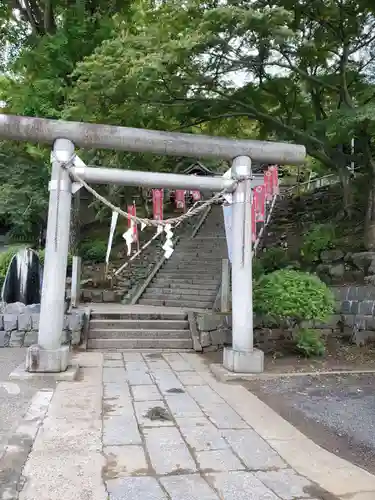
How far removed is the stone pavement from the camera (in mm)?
3205

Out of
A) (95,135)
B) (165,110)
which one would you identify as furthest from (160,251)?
(95,135)

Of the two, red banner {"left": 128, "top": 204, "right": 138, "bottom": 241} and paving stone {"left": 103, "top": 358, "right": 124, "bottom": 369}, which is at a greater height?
red banner {"left": 128, "top": 204, "right": 138, "bottom": 241}

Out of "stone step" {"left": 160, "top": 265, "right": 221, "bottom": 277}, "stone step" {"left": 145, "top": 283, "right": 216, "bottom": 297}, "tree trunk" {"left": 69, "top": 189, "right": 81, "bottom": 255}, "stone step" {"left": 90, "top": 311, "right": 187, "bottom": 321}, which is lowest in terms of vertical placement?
"stone step" {"left": 90, "top": 311, "right": 187, "bottom": 321}

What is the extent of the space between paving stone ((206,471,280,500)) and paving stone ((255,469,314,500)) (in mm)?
61

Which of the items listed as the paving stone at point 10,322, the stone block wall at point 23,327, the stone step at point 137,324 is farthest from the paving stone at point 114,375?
the paving stone at point 10,322

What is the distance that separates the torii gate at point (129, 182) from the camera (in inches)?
271

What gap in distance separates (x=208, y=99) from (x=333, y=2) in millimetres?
3611

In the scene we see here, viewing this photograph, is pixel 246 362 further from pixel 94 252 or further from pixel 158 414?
pixel 94 252

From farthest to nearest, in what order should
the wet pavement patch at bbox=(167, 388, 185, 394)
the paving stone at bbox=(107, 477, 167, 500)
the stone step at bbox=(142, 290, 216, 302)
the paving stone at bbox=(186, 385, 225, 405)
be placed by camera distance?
the stone step at bbox=(142, 290, 216, 302)
the wet pavement patch at bbox=(167, 388, 185, 394)
the paving stone at bbox=(186, 385, 225, 405)
the paving stone at bbox=(107, 477, 167, 500)

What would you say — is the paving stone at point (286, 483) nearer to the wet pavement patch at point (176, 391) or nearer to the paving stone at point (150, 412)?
the paving stone at point (150, 412)

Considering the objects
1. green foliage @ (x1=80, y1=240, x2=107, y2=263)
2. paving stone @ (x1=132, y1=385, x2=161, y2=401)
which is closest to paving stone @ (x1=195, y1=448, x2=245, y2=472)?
paving stone @ (x1=132, y1=385, x2=161, y2=401)

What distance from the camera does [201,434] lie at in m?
4.42

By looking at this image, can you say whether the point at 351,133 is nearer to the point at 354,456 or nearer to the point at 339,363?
the point at 339,363

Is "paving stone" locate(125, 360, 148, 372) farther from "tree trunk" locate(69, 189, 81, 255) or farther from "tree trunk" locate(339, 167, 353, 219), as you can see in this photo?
"tree trunk" locate(69, 189, 81, 255)
